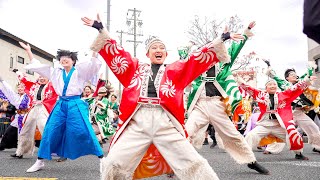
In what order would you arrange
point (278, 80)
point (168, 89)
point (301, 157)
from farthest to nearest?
point (278, 80) < point (301, 157) < point (168, 89)

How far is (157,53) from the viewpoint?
12.9ft

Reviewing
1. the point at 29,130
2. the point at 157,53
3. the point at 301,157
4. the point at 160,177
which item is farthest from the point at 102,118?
the point at 157,53

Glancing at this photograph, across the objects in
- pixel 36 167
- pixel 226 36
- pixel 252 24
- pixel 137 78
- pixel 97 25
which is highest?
pixel 252 24

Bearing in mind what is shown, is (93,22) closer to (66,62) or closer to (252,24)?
(252,24)

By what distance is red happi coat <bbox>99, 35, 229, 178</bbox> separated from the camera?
3.57 metres

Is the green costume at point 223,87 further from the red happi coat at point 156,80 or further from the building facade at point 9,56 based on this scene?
the building facade at point 9,56

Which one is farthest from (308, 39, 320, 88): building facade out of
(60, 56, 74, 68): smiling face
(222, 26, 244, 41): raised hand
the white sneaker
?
(222, 26, 244, 41): raised hand

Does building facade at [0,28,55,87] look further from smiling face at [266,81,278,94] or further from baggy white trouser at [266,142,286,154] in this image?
smiling face at [266,81,278,94]

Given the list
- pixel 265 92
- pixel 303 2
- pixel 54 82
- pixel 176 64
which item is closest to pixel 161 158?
pixel 176 64

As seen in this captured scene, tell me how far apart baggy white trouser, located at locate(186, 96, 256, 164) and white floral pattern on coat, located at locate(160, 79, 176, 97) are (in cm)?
205

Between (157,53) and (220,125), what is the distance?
6.95 ft

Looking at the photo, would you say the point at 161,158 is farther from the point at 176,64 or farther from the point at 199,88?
the point at 199,88

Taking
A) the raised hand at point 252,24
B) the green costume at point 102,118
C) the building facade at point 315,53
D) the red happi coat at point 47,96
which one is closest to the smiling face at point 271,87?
the raised hand at point 252,24

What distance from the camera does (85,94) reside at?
10523 millimetres
